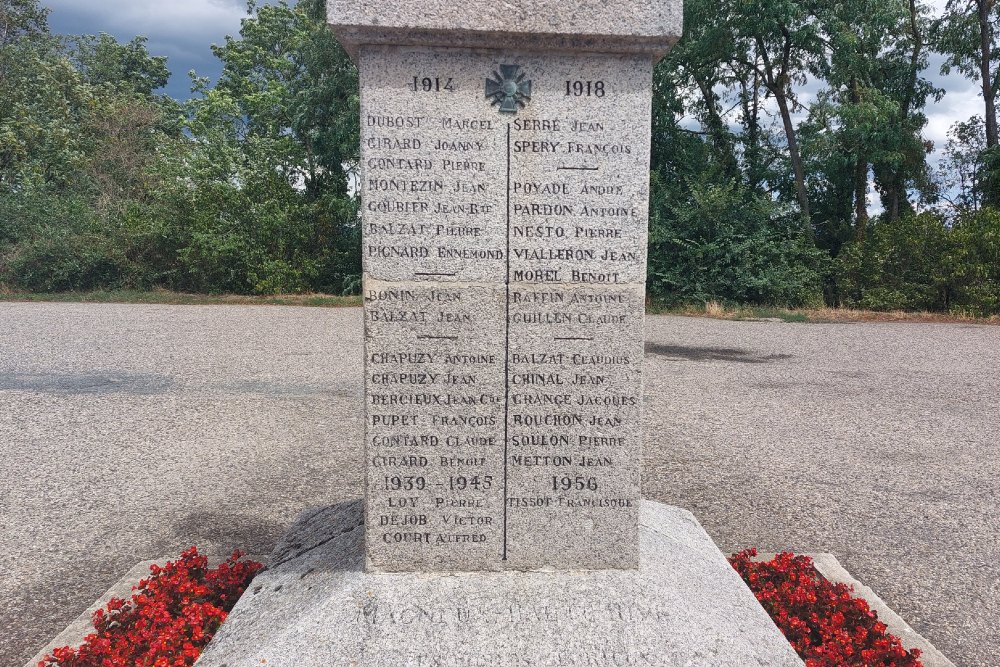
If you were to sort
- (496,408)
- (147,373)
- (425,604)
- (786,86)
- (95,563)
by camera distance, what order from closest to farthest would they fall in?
1. (425,604)
2. (496,408)
3. (95,563)
4. (147,373)
5. (786,86)

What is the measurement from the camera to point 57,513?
15.7 ft

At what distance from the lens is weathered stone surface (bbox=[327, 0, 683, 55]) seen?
255 cm

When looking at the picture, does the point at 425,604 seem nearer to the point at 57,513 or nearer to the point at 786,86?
the point at 57,513

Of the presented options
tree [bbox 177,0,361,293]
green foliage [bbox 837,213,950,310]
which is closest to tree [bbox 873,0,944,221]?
green foliage [bbox 837,213,950,310]

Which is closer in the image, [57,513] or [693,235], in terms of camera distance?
[57,513]

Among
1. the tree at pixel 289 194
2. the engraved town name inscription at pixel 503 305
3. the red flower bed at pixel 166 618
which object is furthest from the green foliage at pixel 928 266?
the red flower bed at pixel 166 618

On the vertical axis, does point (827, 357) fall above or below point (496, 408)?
below

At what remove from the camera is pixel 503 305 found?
2.77m

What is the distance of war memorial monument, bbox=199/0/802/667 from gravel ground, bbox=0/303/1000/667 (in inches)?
63.4

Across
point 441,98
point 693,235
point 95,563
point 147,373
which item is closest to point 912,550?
point 441,98

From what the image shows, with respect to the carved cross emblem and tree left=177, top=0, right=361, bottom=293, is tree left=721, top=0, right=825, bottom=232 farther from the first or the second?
the carved cross emblem

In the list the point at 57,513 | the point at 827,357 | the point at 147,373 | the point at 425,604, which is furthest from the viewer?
the point at 827,357

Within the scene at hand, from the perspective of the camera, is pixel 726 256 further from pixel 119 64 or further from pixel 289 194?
pixel 119 64

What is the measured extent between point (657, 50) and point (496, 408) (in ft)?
5.04
